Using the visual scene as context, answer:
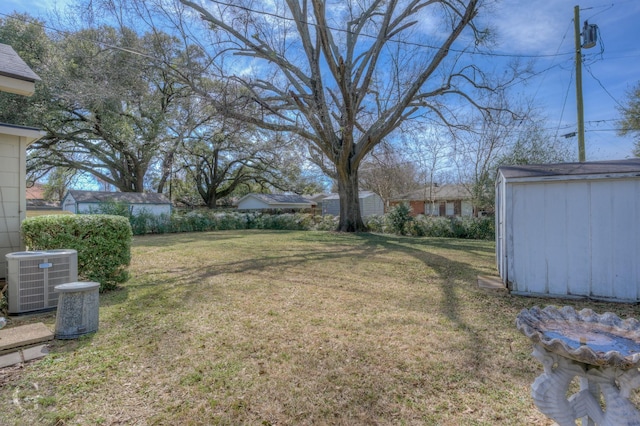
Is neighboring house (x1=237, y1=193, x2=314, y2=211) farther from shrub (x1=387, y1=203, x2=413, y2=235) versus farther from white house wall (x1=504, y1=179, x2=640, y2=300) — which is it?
white house wall (x1=504, y1=179, x2=640, y2=300)

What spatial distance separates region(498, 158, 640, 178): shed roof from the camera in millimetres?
4426

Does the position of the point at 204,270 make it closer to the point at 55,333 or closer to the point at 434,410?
the point at 55,333

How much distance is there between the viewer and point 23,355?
2922 mm

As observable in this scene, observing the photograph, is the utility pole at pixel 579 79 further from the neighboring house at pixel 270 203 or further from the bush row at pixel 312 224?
the neighboring house at pixel 270 203

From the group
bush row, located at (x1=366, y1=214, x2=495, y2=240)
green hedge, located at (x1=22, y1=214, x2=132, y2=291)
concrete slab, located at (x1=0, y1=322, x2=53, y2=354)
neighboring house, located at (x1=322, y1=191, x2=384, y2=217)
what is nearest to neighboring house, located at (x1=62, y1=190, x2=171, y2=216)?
bush row, located at (x1=366, y1=214, x2=495, y2=240)

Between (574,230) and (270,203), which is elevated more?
(270,203)

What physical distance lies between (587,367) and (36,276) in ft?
18.5

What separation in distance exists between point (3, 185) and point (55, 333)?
293 cm

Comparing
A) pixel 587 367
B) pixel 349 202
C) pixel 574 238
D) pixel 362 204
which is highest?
pixel 362 204

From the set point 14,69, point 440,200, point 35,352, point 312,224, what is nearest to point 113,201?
point 312,224

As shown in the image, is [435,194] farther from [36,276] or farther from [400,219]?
[36,276]

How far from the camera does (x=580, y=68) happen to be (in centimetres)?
991

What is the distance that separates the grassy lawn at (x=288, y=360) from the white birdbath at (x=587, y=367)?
0.58 metres

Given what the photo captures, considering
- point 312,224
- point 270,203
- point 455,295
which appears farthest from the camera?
point 270,203
